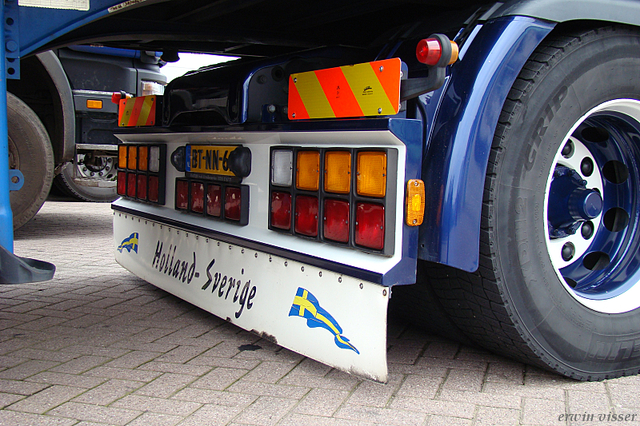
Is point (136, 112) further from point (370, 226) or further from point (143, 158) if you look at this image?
point (370, 226)

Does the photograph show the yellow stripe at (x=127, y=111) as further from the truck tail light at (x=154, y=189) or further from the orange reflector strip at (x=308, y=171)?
the orange reflector strip at (x=308, y=171)

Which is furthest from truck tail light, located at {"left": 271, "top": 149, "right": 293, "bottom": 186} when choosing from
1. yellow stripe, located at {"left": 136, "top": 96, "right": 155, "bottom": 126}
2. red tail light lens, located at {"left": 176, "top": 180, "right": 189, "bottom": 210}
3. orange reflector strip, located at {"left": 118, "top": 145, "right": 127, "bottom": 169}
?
orange reflector strip, located at {"left": 118, "top": 145, "right": 127, "bottom": 169}

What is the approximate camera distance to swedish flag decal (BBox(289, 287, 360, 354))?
2.13 meters

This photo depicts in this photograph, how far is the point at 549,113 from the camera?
6.97 feet

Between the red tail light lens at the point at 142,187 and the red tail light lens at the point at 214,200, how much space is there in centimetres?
77

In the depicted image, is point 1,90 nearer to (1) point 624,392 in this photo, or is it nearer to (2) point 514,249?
(2) point 514,249

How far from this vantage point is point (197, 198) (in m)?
3.01

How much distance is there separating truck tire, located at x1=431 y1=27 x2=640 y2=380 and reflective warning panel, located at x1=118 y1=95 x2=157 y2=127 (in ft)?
6.36

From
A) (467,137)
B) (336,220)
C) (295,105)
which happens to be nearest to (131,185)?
Result: (295,105)

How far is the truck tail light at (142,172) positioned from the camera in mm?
3326

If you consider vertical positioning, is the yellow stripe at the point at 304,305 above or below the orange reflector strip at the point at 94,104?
below

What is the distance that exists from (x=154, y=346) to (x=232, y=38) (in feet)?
5.11

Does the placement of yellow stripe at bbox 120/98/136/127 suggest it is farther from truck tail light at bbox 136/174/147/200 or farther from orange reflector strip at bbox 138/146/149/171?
truck tail light at bbox 136/174/147/200

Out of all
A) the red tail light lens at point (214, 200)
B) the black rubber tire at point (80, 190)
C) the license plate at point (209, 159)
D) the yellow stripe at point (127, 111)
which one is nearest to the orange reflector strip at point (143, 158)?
the yellow stripe at point (127, 111)
